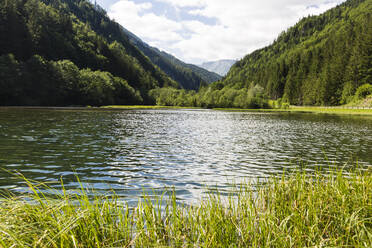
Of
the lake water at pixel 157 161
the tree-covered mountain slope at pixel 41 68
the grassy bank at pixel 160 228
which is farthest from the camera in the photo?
the tree-covered mountain slope at pixel 41 68

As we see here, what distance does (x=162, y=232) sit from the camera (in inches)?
247

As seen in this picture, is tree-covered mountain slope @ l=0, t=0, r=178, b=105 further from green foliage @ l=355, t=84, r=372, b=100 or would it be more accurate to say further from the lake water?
green foliage @ l=355, t=84, r=372, b=100

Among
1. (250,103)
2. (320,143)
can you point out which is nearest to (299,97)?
(250,103)

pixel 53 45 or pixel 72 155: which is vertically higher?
pixel 53 45

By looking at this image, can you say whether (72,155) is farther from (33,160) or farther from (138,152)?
(138,152)

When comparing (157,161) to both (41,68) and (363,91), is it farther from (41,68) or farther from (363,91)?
(363,91)

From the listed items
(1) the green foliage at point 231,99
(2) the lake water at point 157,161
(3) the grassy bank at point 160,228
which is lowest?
(2) the lake water at point 157,161

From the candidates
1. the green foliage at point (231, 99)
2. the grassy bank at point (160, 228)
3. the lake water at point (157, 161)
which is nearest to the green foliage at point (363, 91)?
the green foliage at point (231, 99)

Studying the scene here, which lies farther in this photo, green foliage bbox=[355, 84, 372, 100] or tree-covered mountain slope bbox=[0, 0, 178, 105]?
green foliage bbox=[355, 84, 372, 100]

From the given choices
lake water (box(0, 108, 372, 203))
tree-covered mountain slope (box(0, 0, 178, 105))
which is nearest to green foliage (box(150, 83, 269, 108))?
tree-covered mountain slope (box(0, 0, 178, 105))

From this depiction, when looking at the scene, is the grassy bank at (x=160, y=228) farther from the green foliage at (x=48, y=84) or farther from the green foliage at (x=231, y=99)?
the green foliage at (x=231, y=99)

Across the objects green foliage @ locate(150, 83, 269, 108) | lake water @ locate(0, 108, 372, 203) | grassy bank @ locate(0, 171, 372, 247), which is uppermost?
green foliage @ locate(150, 83, 269, 108)

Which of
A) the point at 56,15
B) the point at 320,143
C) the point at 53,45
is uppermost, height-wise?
the point at 56,15

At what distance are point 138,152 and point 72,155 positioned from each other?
5.39 meters
